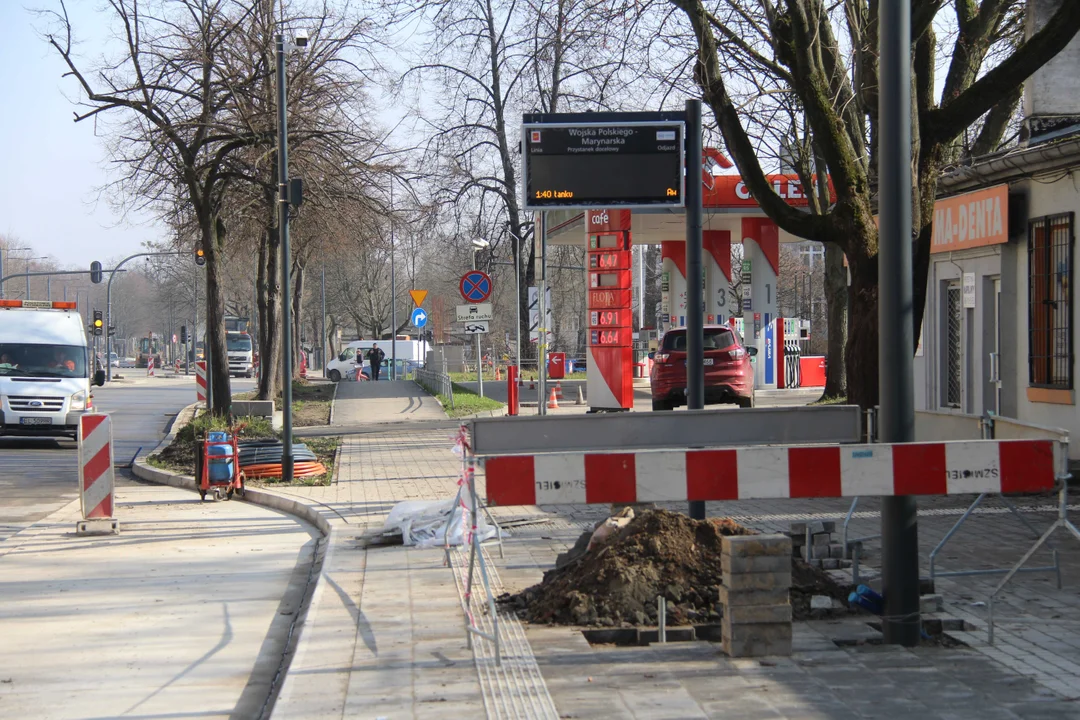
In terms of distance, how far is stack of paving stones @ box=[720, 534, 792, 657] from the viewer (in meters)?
5.82

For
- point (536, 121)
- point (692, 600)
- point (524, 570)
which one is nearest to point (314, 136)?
point (536, 121)

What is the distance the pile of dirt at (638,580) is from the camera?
6555 mm

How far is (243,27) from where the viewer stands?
21.3 m

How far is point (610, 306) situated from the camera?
79.4 ft

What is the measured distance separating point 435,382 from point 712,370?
13174mm

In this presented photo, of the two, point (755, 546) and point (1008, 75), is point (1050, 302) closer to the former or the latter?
point (1008, 75)

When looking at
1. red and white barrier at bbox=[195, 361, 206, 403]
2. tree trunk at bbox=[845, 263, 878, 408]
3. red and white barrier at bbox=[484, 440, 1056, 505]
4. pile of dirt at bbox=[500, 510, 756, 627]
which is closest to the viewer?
red and white barrier at bbox=[484, 440, 1056, 505]

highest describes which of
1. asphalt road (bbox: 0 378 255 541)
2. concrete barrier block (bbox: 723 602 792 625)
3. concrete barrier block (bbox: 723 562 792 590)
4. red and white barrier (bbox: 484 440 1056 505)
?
red and white barrier (bbox: 484 440 1056 505)

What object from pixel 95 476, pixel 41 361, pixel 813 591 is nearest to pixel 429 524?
pixel 95 476

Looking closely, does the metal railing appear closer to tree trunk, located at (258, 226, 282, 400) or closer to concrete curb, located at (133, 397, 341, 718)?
tree trunk, located at (258, 226, 282, 400)

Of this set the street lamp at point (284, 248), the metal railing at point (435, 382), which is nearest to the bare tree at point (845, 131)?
the street lamp at point (284, 248)

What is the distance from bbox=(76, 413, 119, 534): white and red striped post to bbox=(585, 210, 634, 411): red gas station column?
13.8 meters

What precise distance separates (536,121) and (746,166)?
8.05 feet

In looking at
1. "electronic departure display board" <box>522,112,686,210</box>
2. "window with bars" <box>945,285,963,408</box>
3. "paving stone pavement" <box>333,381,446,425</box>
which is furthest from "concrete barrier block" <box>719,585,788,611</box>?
"paving stone pavement" <box>333,381,446,425</box>
